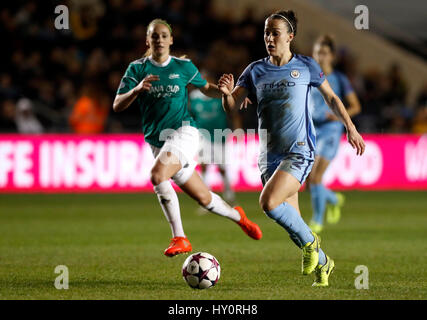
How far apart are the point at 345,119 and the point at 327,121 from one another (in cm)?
437

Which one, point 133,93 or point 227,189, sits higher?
point 133,93

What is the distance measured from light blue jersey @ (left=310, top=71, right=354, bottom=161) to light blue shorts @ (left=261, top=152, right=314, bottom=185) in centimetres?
414

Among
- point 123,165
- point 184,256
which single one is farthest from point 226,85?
point 123,165

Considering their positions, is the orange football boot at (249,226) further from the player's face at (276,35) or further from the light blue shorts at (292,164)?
the player's face at (276,35)

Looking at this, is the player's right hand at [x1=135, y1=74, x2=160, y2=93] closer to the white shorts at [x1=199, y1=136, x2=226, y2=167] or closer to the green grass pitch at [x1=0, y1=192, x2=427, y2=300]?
the green grass pitch at [x1=0, y1=192, x2=427, y2=300]

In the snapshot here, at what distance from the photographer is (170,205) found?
7602mm

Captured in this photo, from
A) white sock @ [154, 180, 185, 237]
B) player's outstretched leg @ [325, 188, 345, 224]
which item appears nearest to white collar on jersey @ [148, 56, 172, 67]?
white sock @ [154, 180, 185, 237]

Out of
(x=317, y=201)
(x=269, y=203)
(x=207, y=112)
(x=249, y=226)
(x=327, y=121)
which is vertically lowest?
(x=249, y=226)

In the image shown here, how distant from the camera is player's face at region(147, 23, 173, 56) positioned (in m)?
7.47

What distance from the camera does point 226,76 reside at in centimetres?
667

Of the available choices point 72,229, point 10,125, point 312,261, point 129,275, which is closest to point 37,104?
point 10,125

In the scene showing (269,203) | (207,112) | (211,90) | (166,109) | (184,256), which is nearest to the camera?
(269,203)

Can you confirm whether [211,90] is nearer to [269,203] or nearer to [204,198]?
[204,198]

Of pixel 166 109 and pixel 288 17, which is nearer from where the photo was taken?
pixel 288 17
